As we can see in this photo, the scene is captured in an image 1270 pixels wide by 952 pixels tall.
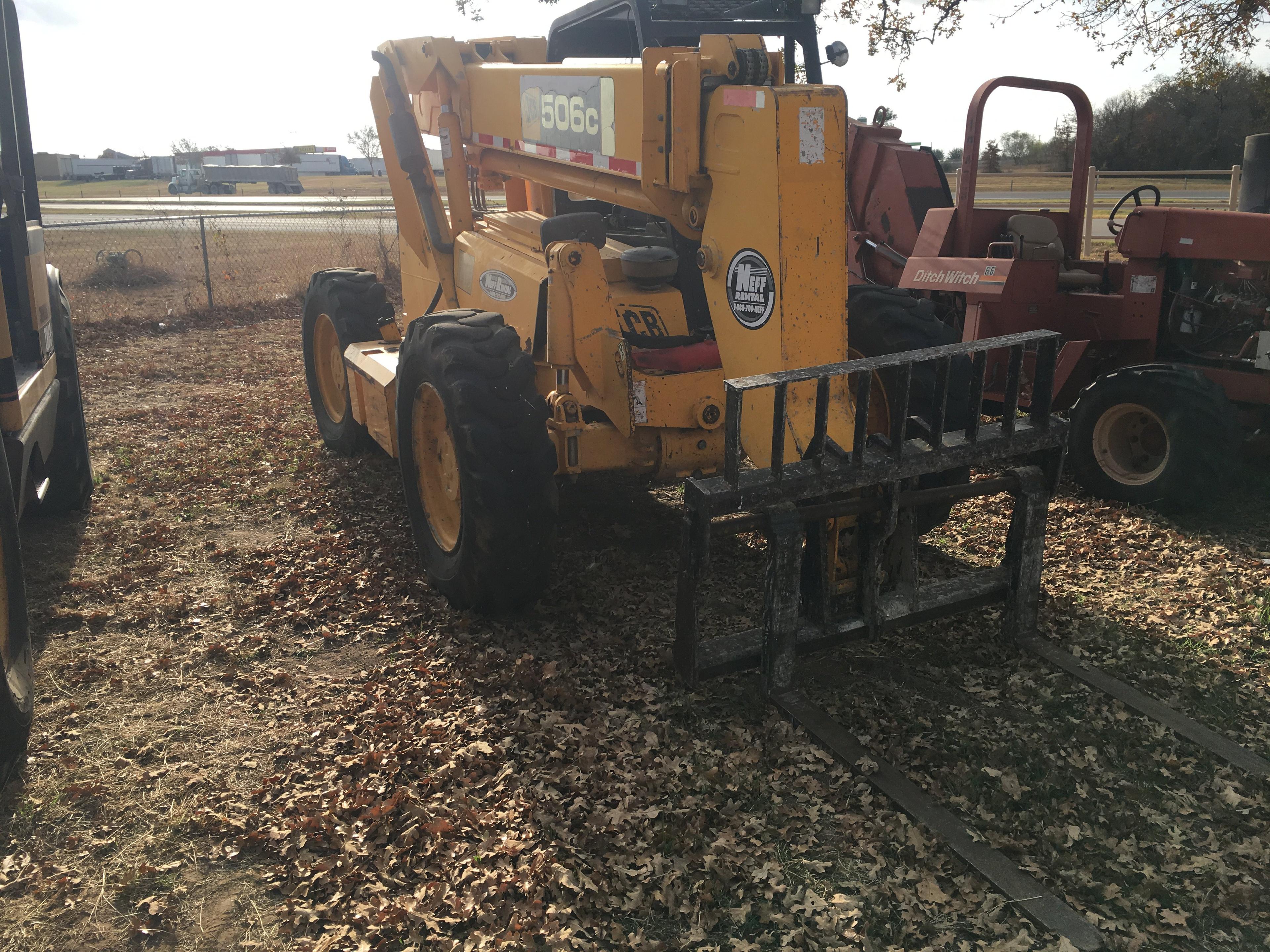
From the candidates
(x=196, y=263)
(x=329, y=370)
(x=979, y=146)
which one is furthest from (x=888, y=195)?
(x=196, y=263)

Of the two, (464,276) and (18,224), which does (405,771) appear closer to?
(464,276)

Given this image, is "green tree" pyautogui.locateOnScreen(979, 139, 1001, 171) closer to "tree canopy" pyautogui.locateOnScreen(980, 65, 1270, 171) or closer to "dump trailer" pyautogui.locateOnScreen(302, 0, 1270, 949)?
"tree canopy" pyautogui.locateOnScreen(980, 65, 1270, 171)

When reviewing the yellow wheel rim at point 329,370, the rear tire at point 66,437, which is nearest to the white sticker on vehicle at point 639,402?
the yellow wheel rim at point 329,370

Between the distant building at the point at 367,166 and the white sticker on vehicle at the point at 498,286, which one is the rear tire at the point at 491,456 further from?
the distant building at the point at 367,166

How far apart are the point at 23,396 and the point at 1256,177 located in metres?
11.9

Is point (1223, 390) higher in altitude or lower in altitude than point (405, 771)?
higher

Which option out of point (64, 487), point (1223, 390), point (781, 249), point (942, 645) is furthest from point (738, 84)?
point (64, 487)

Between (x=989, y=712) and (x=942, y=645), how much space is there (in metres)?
0.58

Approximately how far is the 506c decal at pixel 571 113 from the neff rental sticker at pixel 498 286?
0.74 m

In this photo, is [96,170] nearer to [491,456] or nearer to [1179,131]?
[1179,131]

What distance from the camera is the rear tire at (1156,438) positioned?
577 centimetres

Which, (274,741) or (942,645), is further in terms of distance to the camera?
(942,645)

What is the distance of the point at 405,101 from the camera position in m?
6.35

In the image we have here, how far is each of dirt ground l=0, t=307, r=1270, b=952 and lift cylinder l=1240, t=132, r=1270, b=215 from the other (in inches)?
259
